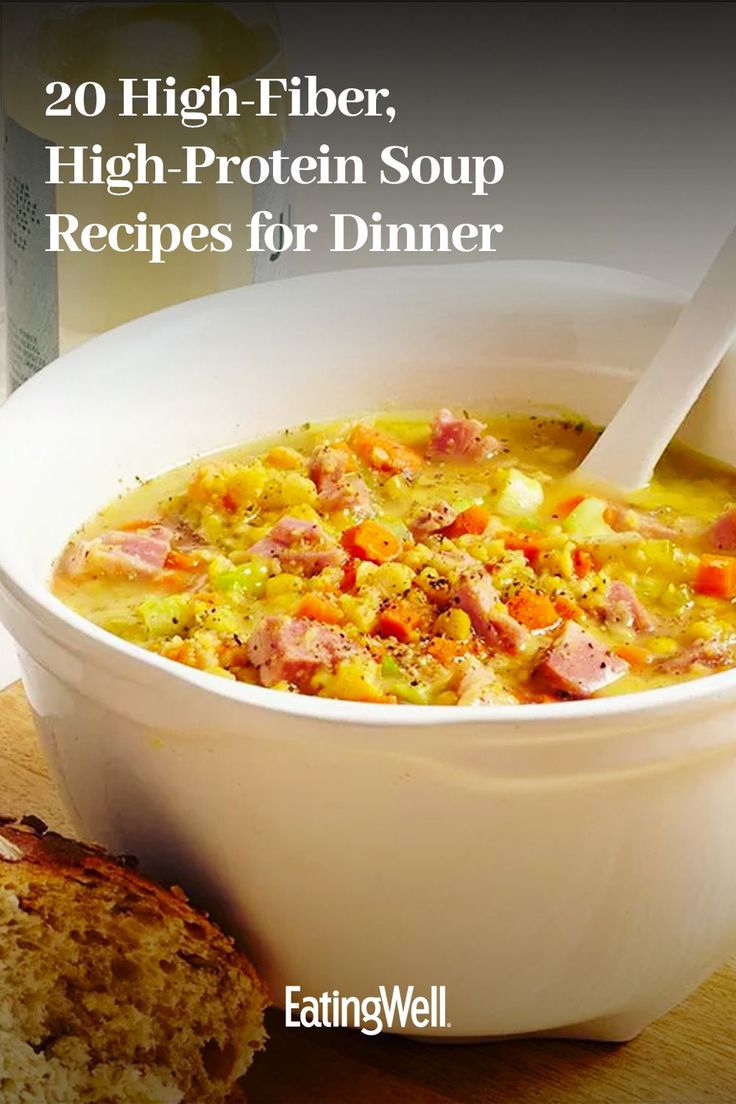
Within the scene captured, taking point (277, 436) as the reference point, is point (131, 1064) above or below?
below

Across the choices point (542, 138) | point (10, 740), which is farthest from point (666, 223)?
point (10, 740)

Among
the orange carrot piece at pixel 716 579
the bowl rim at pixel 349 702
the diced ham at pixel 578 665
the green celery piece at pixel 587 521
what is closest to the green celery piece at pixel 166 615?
the bowl rim at pixel 349 702

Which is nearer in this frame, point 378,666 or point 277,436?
point 378,666

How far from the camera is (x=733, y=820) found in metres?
2.16

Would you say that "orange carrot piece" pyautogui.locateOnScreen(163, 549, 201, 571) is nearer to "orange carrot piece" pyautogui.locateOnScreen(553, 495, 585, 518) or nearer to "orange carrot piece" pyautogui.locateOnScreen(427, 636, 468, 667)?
"orange carrot piece" pyautogui.locateOnScreen(427, 636, 468, 667)

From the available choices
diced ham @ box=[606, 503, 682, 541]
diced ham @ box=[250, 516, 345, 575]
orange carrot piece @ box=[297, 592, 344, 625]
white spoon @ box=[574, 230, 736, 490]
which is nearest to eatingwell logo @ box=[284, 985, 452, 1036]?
orange carrot piece @ box=[297, 592, 344, 625]

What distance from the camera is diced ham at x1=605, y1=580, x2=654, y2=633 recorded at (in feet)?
8.10

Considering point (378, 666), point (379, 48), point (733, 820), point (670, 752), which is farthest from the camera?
point (379, 48)

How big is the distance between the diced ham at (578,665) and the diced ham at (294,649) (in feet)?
0.83

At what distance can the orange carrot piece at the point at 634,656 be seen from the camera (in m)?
2.40

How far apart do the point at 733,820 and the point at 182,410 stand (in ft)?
3.88

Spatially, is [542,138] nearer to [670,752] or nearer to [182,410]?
[182,410]

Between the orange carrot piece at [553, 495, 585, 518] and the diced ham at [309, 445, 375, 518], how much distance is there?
28 cm

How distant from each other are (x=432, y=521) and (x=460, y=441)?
327 millimetres
